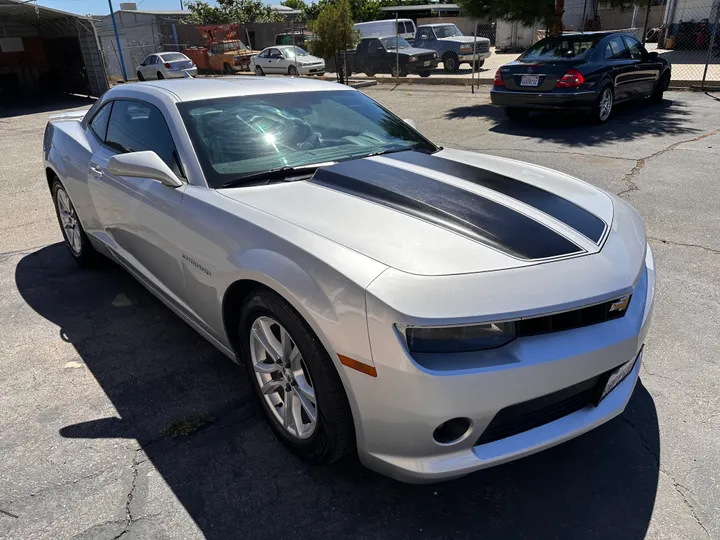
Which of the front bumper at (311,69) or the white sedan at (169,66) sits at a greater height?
the white sedan at (169,66)

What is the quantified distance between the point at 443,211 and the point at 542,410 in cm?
93

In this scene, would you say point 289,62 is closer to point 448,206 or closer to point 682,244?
point 682,244

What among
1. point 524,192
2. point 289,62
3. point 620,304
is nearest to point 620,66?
point 524,192

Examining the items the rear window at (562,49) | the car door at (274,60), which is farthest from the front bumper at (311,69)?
the rear window at (562,49)

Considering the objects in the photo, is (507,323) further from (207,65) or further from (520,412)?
(207,65)

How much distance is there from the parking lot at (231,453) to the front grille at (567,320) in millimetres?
763

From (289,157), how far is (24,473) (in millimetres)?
2009

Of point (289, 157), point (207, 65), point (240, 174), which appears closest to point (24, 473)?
point (240, 174)

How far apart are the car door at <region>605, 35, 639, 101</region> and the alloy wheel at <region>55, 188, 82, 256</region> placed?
29.4 feet

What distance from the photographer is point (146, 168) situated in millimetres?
2840

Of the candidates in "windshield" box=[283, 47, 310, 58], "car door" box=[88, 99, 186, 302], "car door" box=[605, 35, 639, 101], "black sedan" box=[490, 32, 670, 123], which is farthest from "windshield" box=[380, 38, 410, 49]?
"car door" box=[88, 99, 186, 302]

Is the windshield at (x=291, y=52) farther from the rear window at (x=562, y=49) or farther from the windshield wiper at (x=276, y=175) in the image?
the windshield wiper at (x=276, y=175)

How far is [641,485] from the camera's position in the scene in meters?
2.31

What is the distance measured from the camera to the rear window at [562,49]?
31.9 feet
